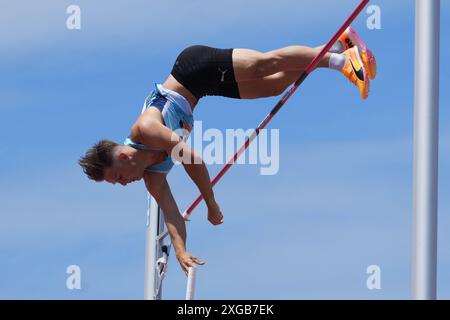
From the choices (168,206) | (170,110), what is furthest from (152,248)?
(170,110)

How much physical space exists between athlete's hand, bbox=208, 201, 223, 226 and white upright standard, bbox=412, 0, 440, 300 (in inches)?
99.9

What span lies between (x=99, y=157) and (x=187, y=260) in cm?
128

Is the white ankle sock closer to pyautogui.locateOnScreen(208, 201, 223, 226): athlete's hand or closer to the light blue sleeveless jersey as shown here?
the light blue sleeveless jersey

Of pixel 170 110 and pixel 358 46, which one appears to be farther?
pixel 358 46

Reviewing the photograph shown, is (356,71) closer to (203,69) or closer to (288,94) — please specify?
(288,94)

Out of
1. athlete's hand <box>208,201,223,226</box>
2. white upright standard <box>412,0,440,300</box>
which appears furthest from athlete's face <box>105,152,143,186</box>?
white upright standard <box>412,0,440,300</box>

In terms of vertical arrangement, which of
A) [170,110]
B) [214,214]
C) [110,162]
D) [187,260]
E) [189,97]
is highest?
[189,97]

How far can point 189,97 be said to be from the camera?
32.7 ft

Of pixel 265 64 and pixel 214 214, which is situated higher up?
pixel 265 64

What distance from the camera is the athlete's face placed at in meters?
Result: 9.48

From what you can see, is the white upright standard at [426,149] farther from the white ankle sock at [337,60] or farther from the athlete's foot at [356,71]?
the white ankle sock at [337,60]

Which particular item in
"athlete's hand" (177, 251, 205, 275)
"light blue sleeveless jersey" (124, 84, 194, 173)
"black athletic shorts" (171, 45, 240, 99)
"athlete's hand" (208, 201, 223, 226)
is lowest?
"athlete's hand" (177, 251, 205, 275)
